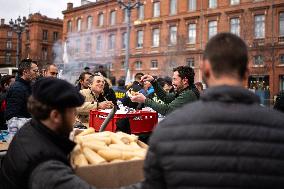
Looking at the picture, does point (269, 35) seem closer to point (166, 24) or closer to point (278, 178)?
point (166, 24)

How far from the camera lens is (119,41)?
4531 cm

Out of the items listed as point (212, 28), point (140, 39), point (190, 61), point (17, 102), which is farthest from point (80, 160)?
point (140, 39)

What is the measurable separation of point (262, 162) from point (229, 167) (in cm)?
17

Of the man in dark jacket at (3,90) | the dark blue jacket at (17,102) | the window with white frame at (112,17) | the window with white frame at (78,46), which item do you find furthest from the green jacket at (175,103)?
the window with white frame at (78,46)

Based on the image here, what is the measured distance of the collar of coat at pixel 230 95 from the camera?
5.70 ft

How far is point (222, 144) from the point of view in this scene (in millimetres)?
1673

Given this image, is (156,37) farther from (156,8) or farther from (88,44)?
(88,44)

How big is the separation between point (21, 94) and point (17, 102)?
152 mm

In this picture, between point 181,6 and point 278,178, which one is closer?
point 278,178

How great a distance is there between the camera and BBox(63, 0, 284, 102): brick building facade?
31.9 m

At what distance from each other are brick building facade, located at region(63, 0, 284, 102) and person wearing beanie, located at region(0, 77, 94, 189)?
2899 centimetres

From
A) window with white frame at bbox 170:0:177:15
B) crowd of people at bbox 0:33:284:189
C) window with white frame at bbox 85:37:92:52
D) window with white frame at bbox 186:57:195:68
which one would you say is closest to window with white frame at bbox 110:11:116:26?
window with white frame at bbox 85:37:92:52

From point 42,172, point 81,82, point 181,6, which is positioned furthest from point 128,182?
point 181,6

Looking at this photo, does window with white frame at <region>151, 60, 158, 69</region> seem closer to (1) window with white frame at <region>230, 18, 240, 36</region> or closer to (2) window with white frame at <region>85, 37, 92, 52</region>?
(1) window with white frame at <region>230, 18, 240, 36</region>
